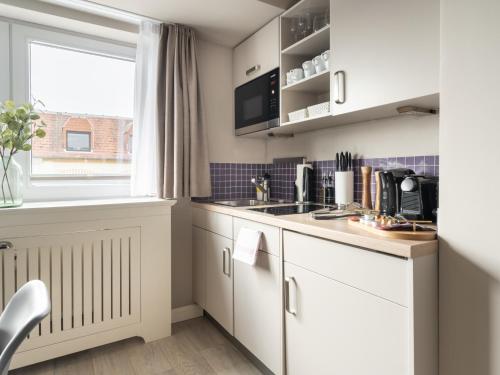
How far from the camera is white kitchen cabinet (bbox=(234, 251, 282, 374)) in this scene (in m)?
1.50

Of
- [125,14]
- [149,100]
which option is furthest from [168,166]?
[125,14]

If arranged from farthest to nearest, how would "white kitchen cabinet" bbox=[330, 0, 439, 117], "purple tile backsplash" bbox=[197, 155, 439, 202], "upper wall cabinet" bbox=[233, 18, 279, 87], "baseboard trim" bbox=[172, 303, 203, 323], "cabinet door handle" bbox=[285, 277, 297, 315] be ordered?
1. "baseboard trim" bbox=[172, 303, 203, 323]
2. "purple tile backsplash" bbox=[197, 155, 439, 202]
3. "upper wall cabinet" bbox=[233, 18, 279, 87]
4. "cabinet door handle" bbox=[285, 277, 297, 315]
5. "white kitchen cabinet" bbox=[330, 0, 439, 117]

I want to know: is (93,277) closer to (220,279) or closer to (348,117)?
(220,279)

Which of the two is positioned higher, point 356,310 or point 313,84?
point 313,84

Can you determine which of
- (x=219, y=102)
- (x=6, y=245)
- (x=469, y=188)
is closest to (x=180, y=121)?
(x=219, y=102)

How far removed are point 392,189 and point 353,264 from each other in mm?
518

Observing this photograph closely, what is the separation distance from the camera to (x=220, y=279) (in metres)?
2.01

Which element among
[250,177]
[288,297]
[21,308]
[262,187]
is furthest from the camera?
[250,177]

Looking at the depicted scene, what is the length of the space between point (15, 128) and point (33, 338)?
113 cm

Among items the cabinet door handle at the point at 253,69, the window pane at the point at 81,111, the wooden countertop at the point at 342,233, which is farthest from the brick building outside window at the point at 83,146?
the wooden countertop at the point at 342,233

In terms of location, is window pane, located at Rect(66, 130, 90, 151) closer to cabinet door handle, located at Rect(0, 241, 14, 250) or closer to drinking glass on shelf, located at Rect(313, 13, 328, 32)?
cabinet door handle, located at Rect(0, 241, 14, 250)

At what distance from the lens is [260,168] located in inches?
104

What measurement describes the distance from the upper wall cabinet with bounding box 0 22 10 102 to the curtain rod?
0.33 m

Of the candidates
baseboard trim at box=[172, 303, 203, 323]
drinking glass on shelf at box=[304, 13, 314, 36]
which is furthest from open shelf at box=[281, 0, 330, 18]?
baseboard trim at box=[172, 303, 203, 323]
